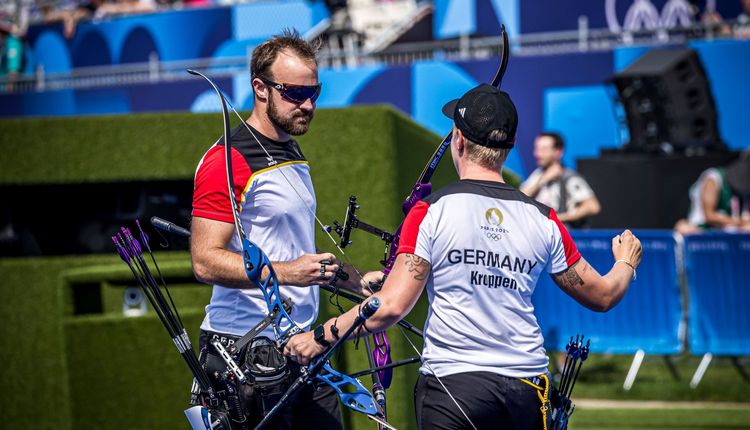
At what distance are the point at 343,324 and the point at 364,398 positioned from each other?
0.40 metres

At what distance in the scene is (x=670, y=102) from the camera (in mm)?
12367

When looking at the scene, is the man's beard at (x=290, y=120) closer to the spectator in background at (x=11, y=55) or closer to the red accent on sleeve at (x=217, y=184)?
the red accent on sleeve at (x=217, y=184)

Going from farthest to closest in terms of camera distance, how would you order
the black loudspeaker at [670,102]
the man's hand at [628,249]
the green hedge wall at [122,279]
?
1. the black loudspeaker at [670,102]
2. the green hedge wall at [122,279]
3. the man's hand at [628,249]

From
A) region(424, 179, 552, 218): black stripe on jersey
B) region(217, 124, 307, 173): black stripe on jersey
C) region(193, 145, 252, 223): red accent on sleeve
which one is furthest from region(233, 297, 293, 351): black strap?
region(424, 179, 552, 218): black stripe on jersey

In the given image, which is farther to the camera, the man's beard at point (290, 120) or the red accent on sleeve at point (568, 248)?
the man's beard at point (290, 120)

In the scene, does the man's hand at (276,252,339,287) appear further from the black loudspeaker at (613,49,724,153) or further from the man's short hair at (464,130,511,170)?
the black loudspeaker at (613,49,724,153)

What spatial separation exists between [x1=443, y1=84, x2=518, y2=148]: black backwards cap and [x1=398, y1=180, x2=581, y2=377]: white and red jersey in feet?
0.51

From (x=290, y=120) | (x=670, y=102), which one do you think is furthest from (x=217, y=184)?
(x=670, y=102)

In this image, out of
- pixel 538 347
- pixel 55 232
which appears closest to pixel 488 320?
pixel 538 347

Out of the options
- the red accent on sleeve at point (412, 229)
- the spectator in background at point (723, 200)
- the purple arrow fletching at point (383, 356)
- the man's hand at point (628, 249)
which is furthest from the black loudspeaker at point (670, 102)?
the red accent on sleeve at point (412, 229)

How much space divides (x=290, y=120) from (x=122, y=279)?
237 centimetres

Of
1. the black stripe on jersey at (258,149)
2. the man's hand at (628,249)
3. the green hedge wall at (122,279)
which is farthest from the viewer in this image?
the green hedge wall at (122,279)

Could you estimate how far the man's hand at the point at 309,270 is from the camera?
11.5ft

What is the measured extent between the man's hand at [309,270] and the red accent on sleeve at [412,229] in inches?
14.1
